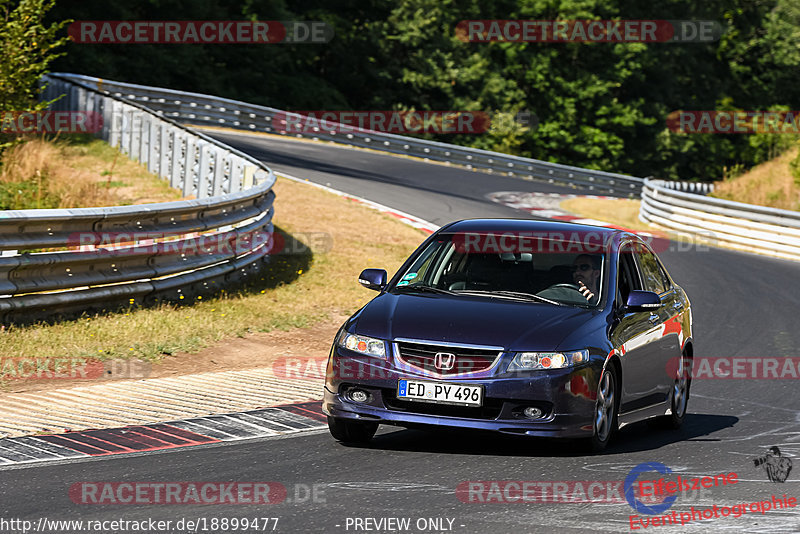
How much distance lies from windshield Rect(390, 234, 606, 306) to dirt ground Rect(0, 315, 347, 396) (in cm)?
309

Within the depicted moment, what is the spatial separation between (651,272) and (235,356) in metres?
4.39

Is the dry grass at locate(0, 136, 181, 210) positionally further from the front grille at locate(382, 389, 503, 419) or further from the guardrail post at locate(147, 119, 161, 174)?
the front grille at locate(382, 389, 503, 419)

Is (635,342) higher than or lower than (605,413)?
higher

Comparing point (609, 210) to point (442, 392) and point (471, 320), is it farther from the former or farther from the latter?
point (442, 392)

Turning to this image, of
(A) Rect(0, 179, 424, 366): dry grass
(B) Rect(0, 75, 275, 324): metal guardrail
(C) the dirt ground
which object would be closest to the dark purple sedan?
(C) the dirt ground

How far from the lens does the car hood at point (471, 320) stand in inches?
292

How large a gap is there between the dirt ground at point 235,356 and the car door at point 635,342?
4116mm

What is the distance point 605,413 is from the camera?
7848 mm

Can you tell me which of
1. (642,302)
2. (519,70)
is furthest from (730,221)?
(519,70)

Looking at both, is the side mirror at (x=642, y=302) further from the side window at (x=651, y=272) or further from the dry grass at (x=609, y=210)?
the dry grass at (x=609, y=210)

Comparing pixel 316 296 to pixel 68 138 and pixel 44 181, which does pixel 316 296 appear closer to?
pixel 44 181

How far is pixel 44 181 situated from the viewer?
18.2 meters

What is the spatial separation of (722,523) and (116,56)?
45.3 metres

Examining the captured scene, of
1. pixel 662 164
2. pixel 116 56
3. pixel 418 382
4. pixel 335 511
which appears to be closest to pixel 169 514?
pixel 335 511
